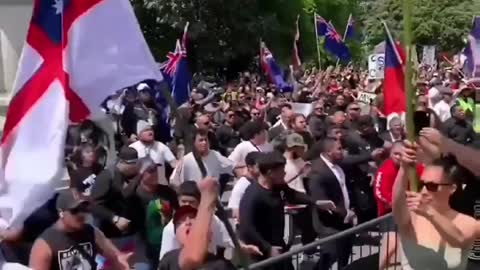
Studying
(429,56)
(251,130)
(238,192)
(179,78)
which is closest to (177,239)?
(238,192)

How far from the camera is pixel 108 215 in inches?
335

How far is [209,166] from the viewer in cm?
1098

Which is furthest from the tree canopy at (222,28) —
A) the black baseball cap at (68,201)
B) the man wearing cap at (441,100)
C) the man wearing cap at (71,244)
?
the man wearing cap at (71,244)

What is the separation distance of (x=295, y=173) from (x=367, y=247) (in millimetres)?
926

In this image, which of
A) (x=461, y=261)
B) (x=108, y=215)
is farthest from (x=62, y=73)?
(x=108, y=215)

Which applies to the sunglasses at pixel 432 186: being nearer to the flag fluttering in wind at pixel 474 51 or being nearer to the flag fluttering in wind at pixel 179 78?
the flag fluttering in wind at pixel 179 78

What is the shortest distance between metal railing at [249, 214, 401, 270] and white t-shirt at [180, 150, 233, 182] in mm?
1607

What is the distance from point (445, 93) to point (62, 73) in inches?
560

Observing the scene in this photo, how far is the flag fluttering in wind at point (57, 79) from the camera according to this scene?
5.22 meters

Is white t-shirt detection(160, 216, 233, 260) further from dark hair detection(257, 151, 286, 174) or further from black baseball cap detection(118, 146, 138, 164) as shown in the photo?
black baseball cap detection(118, 146, 138, 164)

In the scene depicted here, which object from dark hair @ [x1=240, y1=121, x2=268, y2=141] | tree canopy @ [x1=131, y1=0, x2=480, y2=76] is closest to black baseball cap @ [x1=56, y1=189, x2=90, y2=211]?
dark hair @ [x1=240, y1=121, x2=268, y2=141]

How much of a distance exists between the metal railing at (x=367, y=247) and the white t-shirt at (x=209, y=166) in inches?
63.3

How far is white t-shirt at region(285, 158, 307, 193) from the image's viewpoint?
10.1 m

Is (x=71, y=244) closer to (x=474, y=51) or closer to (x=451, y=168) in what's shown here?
(x=451, y=168)
